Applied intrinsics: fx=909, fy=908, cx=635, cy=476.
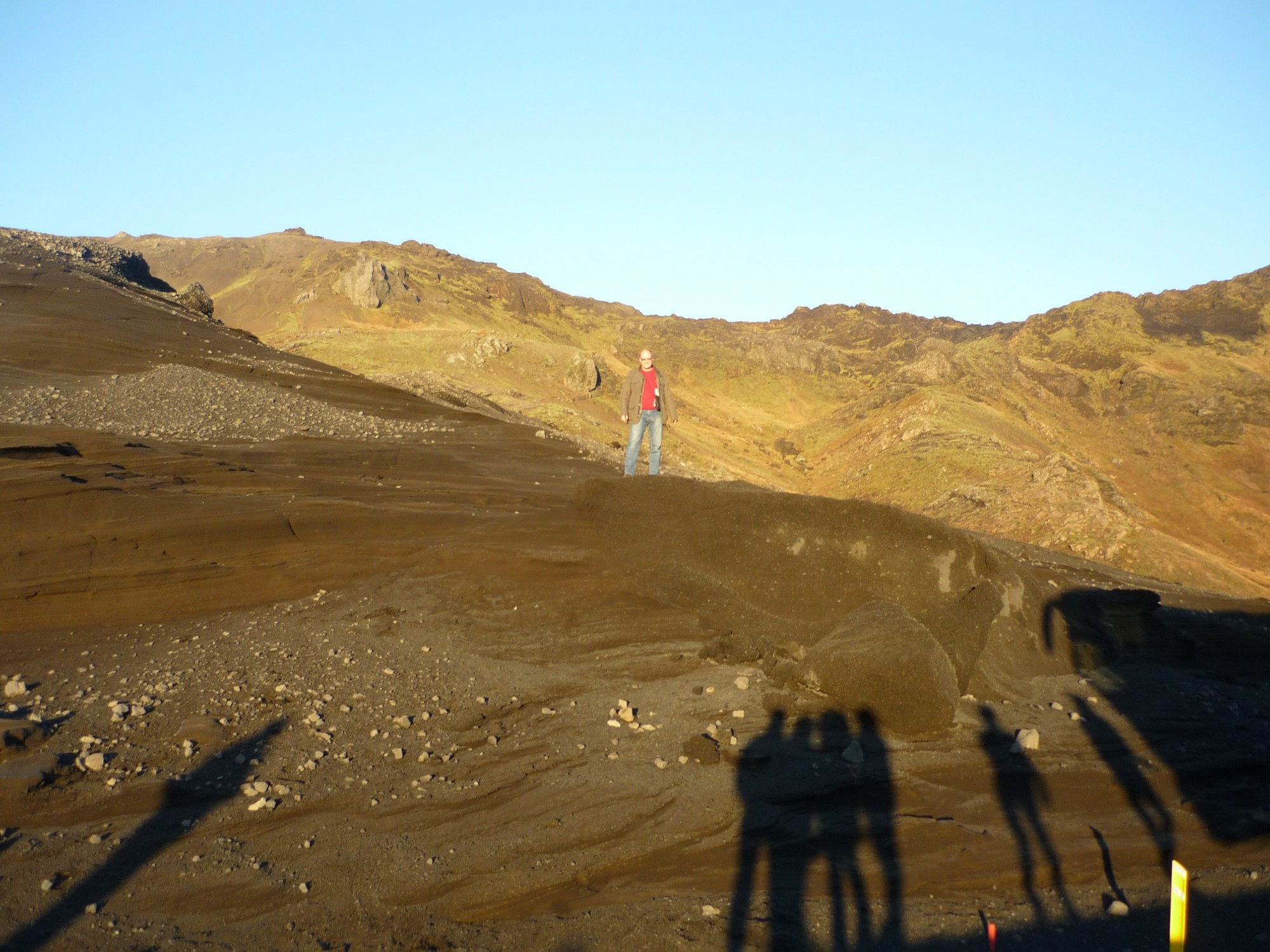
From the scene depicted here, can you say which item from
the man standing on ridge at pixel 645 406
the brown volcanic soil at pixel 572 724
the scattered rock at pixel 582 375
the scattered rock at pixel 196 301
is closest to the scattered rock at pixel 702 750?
the brown volcanic soil at pixel 572 724

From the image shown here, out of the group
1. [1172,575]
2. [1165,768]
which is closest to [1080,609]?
[1165,768]

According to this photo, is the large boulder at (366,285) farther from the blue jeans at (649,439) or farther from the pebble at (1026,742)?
the pebble at (1026,742)

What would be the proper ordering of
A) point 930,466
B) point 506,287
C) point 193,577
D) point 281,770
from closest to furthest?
1. point 281,770
2. point 193,577
3. point 930,466
4. point 506,287

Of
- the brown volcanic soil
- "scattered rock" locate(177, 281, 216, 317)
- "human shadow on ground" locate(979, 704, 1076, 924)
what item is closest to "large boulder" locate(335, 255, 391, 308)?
"scattered rock" locate(177, 281, 216, 317)

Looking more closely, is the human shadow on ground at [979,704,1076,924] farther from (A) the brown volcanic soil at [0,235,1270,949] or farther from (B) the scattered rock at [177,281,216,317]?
(B) the scattered rock at [177,281,216,317]

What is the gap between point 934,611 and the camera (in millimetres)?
6488

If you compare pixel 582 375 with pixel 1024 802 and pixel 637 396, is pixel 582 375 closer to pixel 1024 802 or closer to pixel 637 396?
pixel 637 396

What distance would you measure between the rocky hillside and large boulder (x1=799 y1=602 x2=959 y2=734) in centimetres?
1436

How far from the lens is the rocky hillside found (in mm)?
21797

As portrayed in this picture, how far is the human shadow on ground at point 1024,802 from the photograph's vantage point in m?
4.03

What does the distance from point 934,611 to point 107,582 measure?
19.7ft

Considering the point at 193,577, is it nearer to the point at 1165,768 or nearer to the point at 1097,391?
the point at 1165,768

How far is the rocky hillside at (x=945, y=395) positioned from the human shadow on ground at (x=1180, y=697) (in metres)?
11.4

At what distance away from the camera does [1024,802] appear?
15.5 ft
